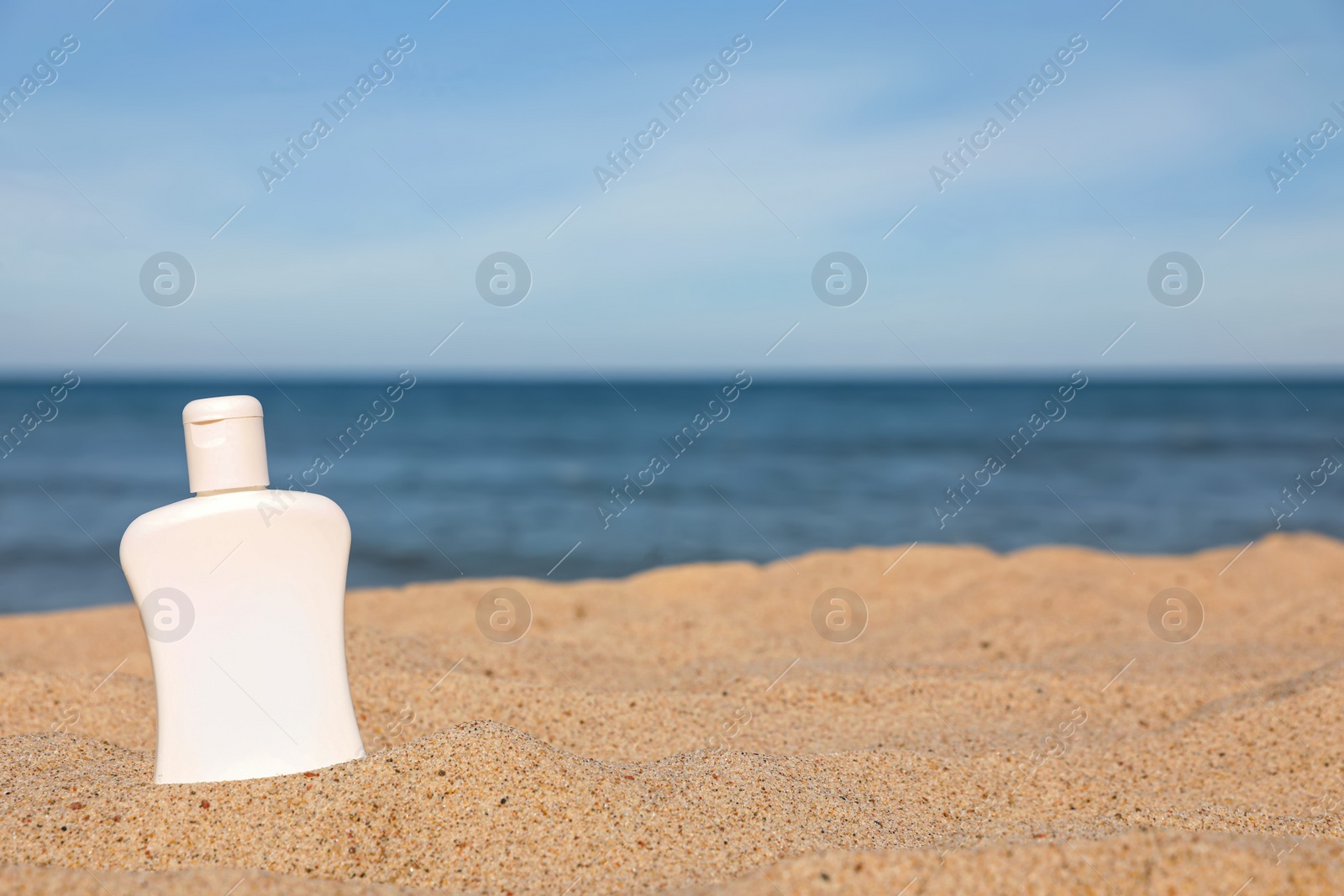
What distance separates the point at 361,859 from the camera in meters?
2.22

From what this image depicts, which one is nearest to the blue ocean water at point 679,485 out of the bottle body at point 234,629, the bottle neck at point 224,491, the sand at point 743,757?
the sand at point 743,757

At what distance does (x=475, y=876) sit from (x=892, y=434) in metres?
27.2

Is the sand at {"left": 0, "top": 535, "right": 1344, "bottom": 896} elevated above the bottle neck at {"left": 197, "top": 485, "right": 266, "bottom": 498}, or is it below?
below

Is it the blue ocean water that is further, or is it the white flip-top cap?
the blue ocean water

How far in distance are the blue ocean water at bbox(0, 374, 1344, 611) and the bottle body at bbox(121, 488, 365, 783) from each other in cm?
698

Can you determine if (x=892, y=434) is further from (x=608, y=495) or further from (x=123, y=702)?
(x=123, y=702)

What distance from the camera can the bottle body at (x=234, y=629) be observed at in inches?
95.7

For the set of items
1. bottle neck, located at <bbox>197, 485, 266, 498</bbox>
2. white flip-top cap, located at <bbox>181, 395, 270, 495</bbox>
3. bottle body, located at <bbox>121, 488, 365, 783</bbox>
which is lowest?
bottle body, located at <bbox>121, 488, 365, 783</bbox>

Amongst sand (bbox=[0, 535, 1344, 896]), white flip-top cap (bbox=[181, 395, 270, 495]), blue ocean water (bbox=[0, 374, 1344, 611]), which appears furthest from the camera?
blue ocean water (bbox=[0, 374, 1344, 611])

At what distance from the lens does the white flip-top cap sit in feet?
7.97

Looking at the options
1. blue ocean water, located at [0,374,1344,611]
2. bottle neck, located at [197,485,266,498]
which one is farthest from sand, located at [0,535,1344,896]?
blue ocean water, located at [0,374,1344,611]

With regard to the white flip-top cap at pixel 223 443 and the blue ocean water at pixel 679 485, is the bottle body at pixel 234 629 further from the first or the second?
the blue ocean water at pixel 679 485

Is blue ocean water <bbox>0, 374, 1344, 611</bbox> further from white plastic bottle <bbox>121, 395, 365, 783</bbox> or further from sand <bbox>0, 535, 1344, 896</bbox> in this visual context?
white plastic bottle <bbox>121, 395, 365, 783</bbox>

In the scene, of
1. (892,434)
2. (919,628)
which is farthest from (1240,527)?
(892,434)
